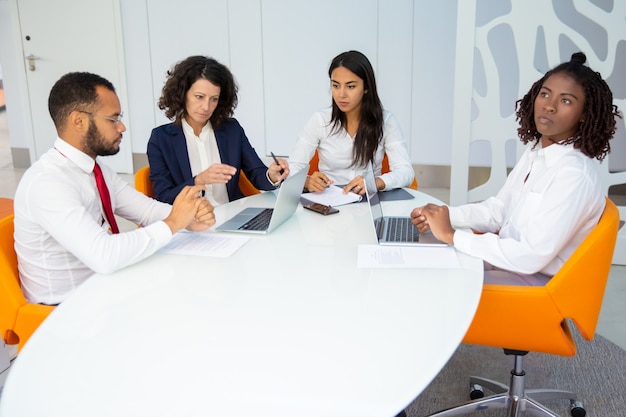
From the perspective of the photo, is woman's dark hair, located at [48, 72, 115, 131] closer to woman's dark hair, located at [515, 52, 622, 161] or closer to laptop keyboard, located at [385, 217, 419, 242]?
laptop keyboard, located at [385, 217, 419, 242]

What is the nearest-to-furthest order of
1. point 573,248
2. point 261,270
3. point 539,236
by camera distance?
point 261,270, point 539,236, point 573,248

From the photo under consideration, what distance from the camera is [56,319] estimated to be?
1.22 m

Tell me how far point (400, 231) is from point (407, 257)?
265mm

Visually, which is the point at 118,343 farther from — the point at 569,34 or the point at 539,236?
the point at 569,34

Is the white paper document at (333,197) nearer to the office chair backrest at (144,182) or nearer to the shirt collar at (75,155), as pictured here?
the office chair backrest at (144,182)

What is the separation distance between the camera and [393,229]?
188 cm

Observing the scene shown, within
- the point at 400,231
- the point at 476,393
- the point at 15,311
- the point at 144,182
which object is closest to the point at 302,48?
the point at 144,182

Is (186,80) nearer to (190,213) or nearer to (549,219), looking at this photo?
(190,213)

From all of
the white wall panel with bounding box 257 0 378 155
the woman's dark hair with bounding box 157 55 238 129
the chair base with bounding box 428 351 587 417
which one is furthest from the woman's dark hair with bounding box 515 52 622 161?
the white wall panel with bounding box 257 0 378 155

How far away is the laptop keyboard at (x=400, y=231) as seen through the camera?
5.83 ft

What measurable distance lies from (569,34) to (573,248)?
2016mm

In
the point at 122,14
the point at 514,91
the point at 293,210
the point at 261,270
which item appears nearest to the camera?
the point at 261,270

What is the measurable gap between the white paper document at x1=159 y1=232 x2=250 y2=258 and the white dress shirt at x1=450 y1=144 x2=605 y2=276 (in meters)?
0.65

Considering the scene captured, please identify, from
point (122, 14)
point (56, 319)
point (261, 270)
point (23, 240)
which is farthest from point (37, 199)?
point (122, 14)
